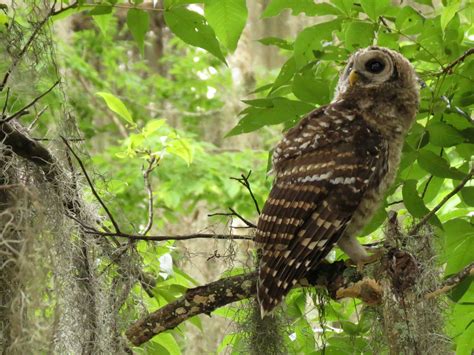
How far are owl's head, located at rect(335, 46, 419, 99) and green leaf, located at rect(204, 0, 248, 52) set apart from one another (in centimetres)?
67

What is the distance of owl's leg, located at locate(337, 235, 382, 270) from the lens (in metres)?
2.48

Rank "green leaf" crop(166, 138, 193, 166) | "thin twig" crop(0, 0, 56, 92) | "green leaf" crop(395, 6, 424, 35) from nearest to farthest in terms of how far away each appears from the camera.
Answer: "thin twig" crop(0, 0, 56, 92) → "green leaf" crop(395, 6, 424, 35) → "green leaf" crop(166, 138, 193, 166)

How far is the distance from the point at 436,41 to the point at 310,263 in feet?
2.92

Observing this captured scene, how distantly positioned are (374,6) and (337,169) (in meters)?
0.62

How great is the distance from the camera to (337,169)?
2.65 metres

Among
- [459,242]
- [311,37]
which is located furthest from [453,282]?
[311,37]

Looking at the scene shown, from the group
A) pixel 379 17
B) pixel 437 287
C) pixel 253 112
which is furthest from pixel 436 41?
pixel 437 287

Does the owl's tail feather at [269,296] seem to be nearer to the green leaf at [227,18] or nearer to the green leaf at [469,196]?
the green leaf at [469,196]

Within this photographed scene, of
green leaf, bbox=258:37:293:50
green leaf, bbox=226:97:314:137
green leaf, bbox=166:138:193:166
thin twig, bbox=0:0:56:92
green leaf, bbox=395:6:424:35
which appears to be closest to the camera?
thin twig, bbox=0:0:56:92

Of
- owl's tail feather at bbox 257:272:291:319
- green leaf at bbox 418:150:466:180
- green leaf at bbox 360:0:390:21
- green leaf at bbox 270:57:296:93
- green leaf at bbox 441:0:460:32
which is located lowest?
owl's tail feather at bbox 257:272:291:319

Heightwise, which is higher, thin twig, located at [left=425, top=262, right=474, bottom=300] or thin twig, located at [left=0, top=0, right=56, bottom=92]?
thin twig, located at [left=0, top=0, right=56, bottom=92]

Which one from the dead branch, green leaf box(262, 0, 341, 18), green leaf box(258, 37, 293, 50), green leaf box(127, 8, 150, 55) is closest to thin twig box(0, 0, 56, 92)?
the dead branch

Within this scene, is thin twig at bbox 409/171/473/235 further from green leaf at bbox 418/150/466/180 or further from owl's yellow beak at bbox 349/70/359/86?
owl's yellow beak at bbox 349/70/359/86

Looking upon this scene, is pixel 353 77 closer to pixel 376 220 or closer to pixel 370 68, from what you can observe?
pixel 370 68
